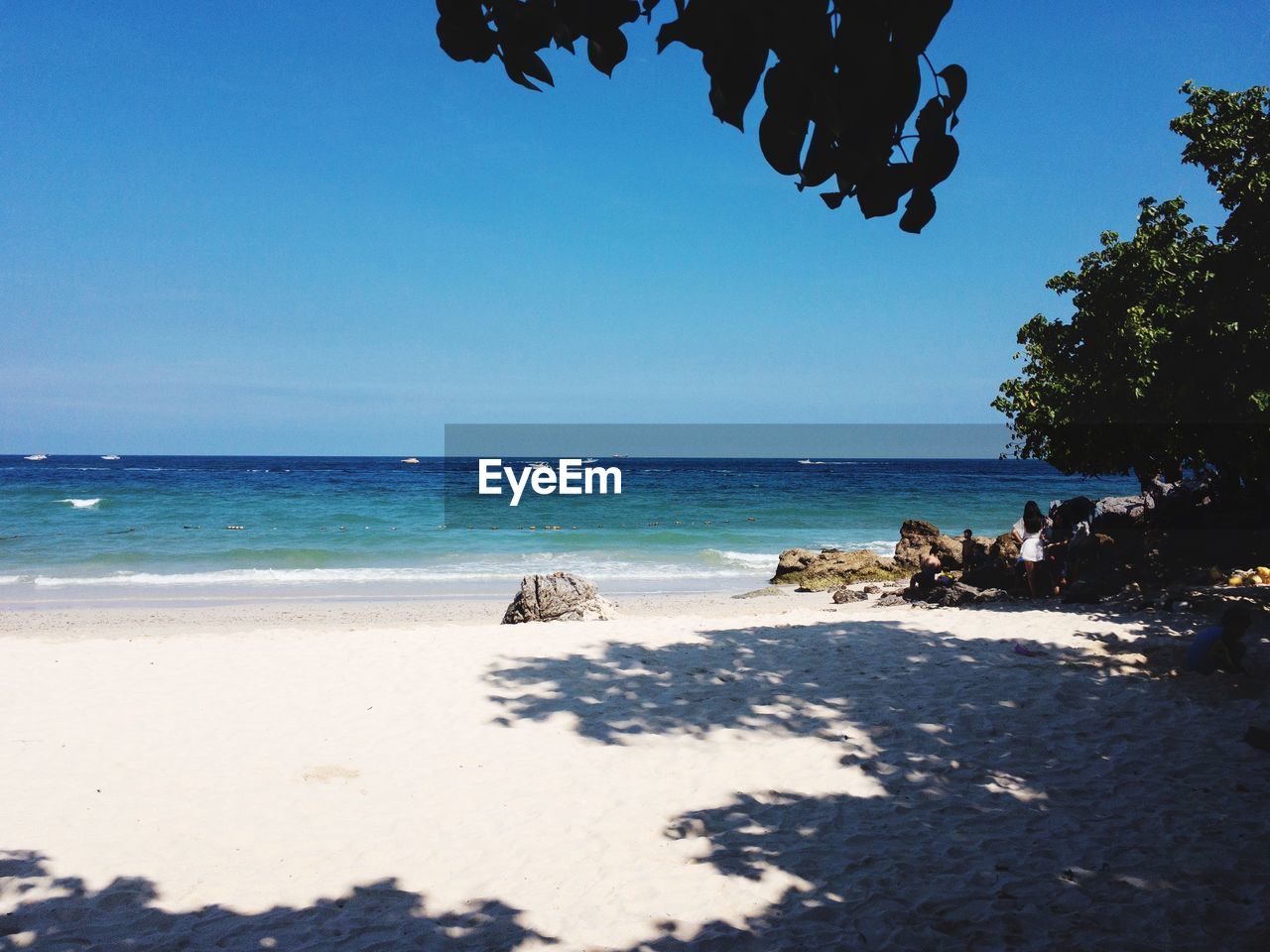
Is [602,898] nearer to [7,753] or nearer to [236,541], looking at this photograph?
[7,753]

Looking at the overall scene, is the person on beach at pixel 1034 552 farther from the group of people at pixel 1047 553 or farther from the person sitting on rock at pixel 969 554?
the person sitting on rock at pixel 969 554

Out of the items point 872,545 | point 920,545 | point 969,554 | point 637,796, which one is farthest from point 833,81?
point 872,545

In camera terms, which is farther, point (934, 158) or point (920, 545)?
point (920, 545)

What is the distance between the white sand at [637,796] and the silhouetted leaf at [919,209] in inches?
126

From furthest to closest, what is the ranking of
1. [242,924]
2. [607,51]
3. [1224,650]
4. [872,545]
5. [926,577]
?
[872,545]
[926,577]
[1224,650]
[242,924]
[607,51]

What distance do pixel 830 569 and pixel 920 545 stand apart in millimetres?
2207

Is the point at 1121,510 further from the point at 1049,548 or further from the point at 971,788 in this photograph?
the point at 971,788

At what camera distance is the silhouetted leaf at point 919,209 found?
1556 mm

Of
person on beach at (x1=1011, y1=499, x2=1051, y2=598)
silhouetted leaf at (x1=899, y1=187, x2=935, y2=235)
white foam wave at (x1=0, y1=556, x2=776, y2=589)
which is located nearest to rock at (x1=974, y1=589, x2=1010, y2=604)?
person on beach at (x1=1011, y1=499, x2=1051, y2=598)

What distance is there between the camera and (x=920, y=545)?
59.9ft

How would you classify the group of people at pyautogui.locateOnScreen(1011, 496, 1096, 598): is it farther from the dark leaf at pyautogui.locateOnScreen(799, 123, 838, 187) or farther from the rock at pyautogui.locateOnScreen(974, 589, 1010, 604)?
the dark leaf at pyautogui.locateOnScreen(799, 123, 838, 187)

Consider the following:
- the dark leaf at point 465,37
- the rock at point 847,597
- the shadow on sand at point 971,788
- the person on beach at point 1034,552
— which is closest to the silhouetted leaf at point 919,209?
the dark leaf at point 465,37

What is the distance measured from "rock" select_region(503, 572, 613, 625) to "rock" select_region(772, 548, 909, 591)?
21.6ft

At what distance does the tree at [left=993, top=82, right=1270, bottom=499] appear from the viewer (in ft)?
27.9
